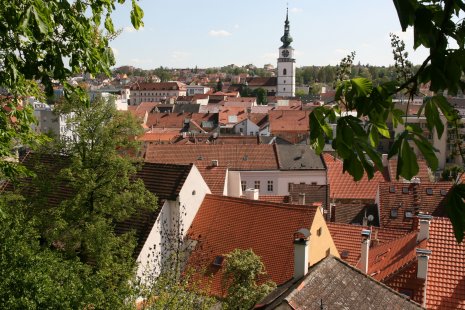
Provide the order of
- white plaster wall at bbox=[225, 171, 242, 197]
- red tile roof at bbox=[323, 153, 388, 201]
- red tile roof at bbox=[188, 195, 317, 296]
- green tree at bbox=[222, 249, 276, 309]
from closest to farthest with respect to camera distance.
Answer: green tree at bbox=[222, 249, 276, 309], red tile roof at bbox=[188, 195, 317, 296], white plaster wall at bbox=[225, 171, 242, 197], red tile roof at bbox=[323, 153, 388, 201]

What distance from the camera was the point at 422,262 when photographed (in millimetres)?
12477

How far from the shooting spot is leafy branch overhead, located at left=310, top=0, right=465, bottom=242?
200 cm

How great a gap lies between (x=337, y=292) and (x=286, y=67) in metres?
123

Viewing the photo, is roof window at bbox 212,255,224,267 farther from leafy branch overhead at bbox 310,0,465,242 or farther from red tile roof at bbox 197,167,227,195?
leafy branch overhead at bbox 310,0,465,242

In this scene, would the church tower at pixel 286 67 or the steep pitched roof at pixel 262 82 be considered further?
the steep pitched roof at pixel 262 82

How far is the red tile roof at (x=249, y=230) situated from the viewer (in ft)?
50.6

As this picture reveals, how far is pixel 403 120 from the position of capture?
225cm

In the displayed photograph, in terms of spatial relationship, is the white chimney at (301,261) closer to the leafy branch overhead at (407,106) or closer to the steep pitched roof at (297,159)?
the leafy branch overhead at (407,106)

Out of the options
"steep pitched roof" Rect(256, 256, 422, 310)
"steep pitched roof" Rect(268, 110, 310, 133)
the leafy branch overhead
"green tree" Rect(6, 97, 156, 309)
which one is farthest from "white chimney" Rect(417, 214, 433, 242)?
"steep pitched roof" Rect(268, 110, 310, 133)

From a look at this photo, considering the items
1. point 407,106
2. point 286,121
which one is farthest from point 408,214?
point 286,121

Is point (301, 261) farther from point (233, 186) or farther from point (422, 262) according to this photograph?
point (233, 186)

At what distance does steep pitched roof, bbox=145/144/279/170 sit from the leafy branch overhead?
32.6m

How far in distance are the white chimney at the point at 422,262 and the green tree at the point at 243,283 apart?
3.52 meters

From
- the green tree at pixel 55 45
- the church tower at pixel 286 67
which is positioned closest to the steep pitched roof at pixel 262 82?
the church tower at pixel 286 67
